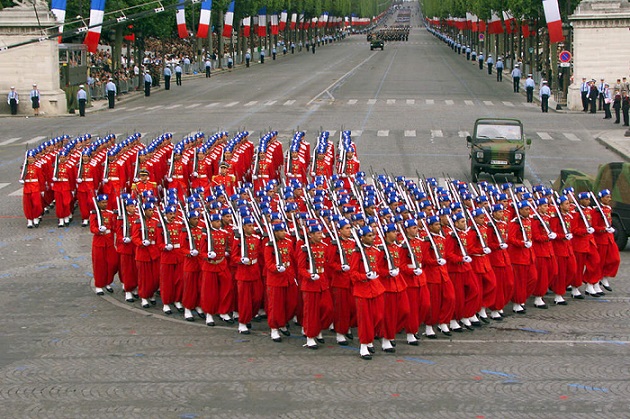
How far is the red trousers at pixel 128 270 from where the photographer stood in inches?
671

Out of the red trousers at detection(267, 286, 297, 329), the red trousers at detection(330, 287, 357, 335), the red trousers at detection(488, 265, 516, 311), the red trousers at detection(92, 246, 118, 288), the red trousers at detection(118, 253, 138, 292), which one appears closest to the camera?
the red trousers at detection(330, 287, 357, 335)

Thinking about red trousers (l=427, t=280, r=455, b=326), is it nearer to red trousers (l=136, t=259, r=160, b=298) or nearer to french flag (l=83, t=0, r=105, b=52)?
red trousers (l=136, t=259, r=160, b=298)

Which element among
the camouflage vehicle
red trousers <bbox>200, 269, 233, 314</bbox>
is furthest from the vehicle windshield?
red trousers <bbox>200, 269, 233, 314</bbox>

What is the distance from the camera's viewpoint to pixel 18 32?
162ft

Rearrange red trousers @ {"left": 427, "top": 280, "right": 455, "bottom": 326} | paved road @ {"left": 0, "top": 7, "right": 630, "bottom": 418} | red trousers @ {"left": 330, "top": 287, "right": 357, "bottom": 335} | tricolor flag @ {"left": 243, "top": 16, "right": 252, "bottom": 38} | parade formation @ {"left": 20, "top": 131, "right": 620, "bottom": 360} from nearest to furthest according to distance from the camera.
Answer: paved road @ {"left": 0, "top": 7, "right": 630, "bottom": 418} → parade formation @ {"left": 20, "top": 131, "right": 620, "bottom": 360} → red trousers @ {"left": 330, "top": 287, "right": 357, "bottom": 335} → red trousers @ {"left": 427, "top": 280, "right": 455, "bottom": 326} → tricolor flag @ {"left": 243, "top": 16, "right": 252, "bottom": 38}

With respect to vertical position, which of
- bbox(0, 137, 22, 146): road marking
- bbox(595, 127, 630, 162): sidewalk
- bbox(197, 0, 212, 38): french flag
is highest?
bbox(197, 0, 212, 38): french flag

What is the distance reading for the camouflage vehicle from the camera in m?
20.8

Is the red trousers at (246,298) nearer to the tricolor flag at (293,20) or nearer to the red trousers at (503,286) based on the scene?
the red trousers at (503,286)

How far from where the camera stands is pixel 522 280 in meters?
16.0

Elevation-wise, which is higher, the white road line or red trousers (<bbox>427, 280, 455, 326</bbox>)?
red trousers (<bbox>427, 280, 455, 326</bbox>)

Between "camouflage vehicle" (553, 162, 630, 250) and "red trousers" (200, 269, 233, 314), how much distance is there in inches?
328

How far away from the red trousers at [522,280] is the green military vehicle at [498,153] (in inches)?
545

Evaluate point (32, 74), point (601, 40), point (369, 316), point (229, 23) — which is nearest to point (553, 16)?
point (601, 40)

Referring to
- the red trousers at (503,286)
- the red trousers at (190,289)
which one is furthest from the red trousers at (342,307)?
the red trousers at (190,289)
